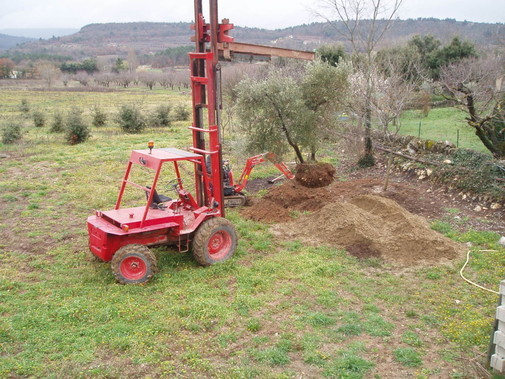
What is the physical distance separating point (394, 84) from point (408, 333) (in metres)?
8.56

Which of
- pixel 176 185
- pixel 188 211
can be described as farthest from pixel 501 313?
pixel 176 185

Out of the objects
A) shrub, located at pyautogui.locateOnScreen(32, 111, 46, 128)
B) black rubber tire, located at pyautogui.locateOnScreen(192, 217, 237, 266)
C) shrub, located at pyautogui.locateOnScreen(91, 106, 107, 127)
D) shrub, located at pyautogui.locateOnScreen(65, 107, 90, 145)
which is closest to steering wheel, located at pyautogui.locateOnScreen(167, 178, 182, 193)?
black rubber tire, located at pyautogui.locateOnScreen(192, 217, 237, 266)

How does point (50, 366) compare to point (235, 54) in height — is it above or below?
below

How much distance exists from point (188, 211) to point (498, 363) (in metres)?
5.96

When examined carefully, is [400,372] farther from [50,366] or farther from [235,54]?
[235,54]

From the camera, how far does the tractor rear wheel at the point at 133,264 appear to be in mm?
7785

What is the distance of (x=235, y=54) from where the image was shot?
9.98 meters

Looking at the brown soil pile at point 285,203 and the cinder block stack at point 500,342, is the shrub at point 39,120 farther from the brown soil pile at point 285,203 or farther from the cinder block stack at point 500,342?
the cinder block stack at point 500,342

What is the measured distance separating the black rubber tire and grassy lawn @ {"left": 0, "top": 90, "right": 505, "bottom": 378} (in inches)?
11.0

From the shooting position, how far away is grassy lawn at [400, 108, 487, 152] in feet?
56.0

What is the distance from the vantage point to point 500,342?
5566 mm

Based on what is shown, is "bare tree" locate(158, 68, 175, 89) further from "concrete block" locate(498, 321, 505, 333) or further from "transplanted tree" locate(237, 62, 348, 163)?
"concrete block" locate(498, 321, 505, 333)

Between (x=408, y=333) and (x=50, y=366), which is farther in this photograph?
(x=408, y=333)

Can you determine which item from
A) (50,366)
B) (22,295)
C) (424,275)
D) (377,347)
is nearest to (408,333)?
(377,347)
